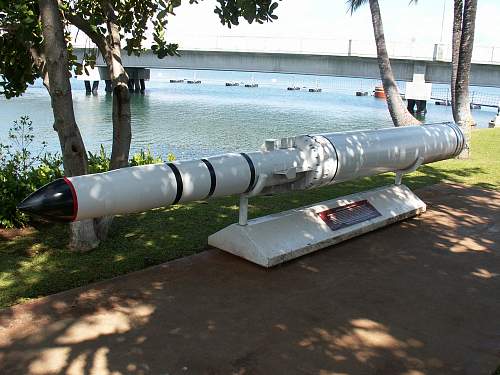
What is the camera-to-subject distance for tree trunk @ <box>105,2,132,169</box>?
4.93m

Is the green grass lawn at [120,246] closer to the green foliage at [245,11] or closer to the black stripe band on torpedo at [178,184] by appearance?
the black stripe band on torpedo at [178,184]

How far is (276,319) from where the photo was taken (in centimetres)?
344

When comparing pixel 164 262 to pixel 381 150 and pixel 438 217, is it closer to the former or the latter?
pixel 381 150

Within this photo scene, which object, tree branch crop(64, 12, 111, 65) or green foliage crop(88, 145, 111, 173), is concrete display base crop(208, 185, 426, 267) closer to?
tree branch crop(64, 12, 111, 65)

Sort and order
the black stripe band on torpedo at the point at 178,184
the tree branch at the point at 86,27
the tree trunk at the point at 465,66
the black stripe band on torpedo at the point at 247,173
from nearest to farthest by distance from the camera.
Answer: the black stripe band on torpedo at the point at 247,173 → the black stripe band on torpedo at the point at 178,184 → the tree branch at the point at 86,27 → the tree trunk at the point at 465,66

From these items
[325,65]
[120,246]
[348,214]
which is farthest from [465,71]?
[325,65]

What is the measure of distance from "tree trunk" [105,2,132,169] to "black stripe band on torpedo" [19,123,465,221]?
1.39m

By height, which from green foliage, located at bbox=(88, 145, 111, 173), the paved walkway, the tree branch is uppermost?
the tree branch

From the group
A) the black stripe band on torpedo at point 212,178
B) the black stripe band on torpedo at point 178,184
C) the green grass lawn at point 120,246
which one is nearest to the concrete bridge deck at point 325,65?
the green grass lawn at point 120,246

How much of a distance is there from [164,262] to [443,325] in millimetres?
2301

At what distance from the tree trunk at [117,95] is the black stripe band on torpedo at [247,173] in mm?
1391

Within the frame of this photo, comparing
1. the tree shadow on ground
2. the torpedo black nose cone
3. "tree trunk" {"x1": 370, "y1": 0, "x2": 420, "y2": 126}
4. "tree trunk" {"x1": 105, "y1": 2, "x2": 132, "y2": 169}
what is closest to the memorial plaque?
the tree shadow on ground

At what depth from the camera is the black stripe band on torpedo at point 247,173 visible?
3174 millimetres

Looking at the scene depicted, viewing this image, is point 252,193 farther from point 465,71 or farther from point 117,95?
point 465,71
